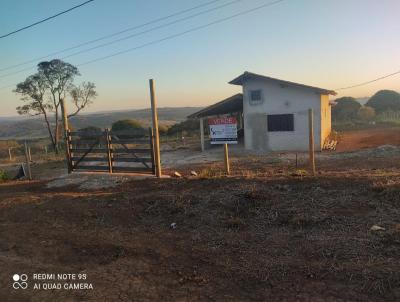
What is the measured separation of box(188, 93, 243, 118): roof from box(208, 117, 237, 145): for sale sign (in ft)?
47.2

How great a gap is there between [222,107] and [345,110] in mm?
36062

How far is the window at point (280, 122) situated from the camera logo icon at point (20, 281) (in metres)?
19.5

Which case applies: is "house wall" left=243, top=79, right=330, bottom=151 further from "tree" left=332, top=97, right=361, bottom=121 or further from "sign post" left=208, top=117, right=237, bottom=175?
"tree" left=332, top=97, right=361, bottom=121

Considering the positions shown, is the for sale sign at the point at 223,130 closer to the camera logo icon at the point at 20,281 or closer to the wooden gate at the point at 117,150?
the wooden gate at the point at 117,150

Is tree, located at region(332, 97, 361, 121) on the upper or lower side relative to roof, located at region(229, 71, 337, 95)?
lower

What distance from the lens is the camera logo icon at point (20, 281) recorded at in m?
4.73

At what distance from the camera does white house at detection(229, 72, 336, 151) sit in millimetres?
21922

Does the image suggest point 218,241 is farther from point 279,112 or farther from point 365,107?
point 365,107

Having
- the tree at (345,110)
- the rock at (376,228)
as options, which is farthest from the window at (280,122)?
the tree at (345,110)

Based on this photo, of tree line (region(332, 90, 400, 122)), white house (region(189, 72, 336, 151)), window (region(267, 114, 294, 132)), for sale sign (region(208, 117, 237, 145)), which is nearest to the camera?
for sale sign (region(208, 117, 237, 145))

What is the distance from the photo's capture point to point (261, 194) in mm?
7289

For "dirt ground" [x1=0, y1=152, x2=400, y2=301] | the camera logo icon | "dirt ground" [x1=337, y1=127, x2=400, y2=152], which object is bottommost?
"dirt ground" [x1=337, y1=127, x2=400, y2=152]

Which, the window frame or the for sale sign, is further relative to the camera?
the window frame

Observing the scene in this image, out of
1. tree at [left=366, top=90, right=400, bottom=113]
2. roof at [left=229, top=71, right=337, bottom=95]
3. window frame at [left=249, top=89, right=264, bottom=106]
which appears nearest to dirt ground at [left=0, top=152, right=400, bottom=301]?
roof at [left=229, top=71, right=337, bottom=95]
